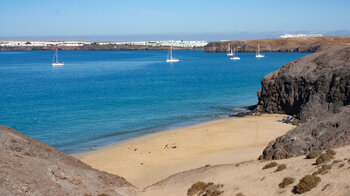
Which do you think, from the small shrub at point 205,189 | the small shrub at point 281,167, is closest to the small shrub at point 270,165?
the small shrub at point 281,167

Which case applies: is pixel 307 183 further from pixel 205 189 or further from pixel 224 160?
pixel 224 160

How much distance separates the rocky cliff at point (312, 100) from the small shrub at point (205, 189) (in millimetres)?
3745

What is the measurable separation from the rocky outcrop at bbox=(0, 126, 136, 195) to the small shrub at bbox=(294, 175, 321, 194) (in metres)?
6.50

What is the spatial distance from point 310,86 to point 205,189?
67.5 feet

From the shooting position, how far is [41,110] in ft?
139

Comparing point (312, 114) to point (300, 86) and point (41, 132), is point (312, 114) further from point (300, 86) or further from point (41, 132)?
point (41, 132)

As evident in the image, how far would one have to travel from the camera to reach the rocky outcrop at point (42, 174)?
1137 cm

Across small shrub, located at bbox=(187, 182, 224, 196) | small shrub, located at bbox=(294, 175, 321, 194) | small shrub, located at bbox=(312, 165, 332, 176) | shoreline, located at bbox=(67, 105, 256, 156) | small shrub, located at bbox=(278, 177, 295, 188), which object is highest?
small shrub, located at bbox=(312, 165, 332, 176)

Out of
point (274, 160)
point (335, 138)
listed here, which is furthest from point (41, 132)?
point (335, 138)

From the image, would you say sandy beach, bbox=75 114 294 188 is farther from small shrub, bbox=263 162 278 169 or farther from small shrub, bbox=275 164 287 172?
small shrub, bbox=275 164 287 172

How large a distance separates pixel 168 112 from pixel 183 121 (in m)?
4.95

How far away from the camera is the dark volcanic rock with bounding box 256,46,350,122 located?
2868 cm

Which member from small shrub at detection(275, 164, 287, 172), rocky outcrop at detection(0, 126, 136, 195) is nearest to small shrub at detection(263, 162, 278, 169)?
small shrub at detection(275, 164, 287, 172)

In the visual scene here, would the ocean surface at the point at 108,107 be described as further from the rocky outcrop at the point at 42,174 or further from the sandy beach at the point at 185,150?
the rocky outcrop at the point at 42,174
